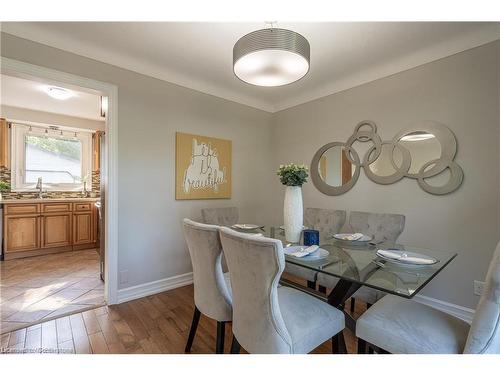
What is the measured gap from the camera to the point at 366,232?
2.26 meters

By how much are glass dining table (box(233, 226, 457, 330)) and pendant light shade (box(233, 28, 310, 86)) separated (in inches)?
47.4

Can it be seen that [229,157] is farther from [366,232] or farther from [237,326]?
[237,326]

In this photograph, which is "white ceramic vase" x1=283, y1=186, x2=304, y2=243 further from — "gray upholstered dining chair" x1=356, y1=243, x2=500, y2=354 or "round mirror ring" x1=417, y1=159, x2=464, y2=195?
"round mirror ring" x1=417, y1=159, x2=464, y2=195

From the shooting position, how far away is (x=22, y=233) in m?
3.76

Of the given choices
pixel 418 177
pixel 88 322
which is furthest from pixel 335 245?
pixel 88 322

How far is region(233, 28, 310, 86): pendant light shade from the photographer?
55.8 inches

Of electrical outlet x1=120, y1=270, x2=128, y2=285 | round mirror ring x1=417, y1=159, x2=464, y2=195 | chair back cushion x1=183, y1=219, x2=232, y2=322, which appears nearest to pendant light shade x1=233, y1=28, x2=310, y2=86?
chair back cushion x1=183, y1=219, x2=232, y2=322

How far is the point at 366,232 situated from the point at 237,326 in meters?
1.54

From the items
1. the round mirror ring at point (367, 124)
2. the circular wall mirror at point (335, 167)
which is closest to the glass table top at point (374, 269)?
the circular wall mirror at point (335, 167)

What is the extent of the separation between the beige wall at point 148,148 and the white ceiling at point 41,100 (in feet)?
2.92

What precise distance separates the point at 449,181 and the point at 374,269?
1.48m

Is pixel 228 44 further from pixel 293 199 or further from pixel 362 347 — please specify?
pixel 362 347

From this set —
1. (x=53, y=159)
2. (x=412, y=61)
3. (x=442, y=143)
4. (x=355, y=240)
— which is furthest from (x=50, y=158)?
(x=442, y=143)

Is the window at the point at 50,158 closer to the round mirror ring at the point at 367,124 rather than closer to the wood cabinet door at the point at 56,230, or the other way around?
the wood cabinet door at the point at 56,230
